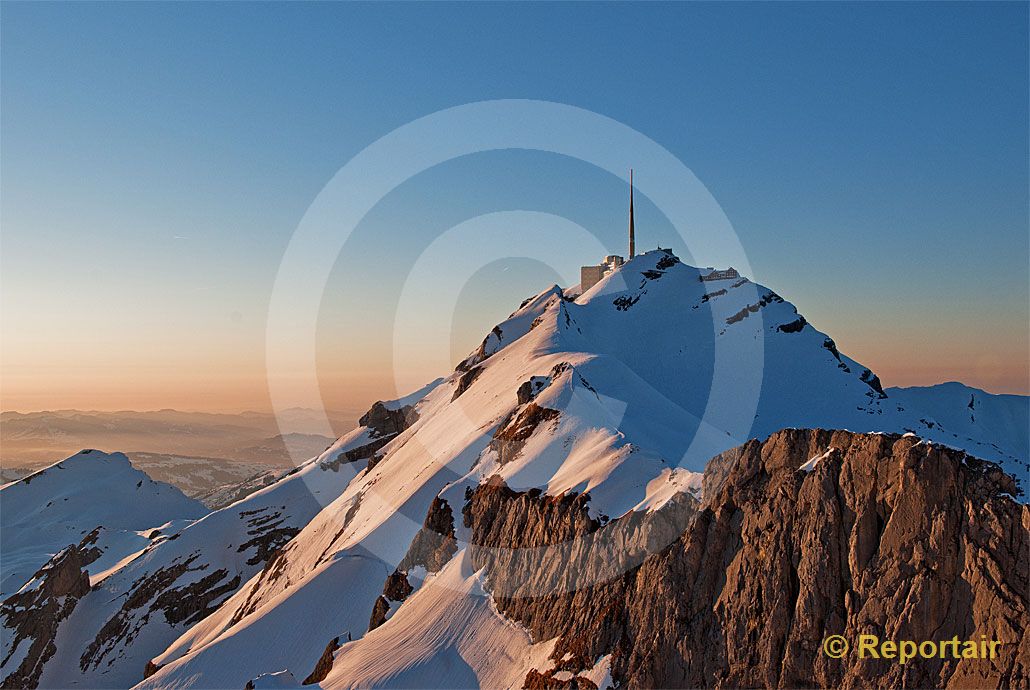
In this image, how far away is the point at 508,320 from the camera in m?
158

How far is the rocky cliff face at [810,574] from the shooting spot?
1117 inches

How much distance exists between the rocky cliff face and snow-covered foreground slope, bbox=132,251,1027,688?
507 cm

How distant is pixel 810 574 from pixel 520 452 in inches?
1571

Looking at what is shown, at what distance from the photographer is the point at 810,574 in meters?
33.2

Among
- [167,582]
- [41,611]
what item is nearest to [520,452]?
[167,582]

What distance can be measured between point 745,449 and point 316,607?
52793mm

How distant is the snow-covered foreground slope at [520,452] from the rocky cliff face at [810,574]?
5068 mm

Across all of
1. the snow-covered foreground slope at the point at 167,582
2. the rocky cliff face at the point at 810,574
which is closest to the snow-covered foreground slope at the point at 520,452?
the rocky cliff face at the point at 810,574

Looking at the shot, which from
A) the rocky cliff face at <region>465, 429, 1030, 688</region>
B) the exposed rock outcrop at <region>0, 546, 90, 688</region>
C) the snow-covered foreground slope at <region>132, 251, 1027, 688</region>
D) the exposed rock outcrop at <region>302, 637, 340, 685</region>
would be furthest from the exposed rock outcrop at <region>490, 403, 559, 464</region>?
the exposed rock outcrop at <region>0, 546, 90, 688</region>

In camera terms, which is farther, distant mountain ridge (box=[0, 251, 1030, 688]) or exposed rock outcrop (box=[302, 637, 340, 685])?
exposed rock outcrop (box=[302, 637, 340, 685])

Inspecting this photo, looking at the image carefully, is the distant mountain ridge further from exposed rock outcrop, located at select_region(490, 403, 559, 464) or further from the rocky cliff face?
exposed rock outcrop, located at select_region(490, 403, 559, 464)

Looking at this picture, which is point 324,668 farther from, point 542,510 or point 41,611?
point 41,611

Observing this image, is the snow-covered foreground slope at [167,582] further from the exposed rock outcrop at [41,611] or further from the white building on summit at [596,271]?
the white building on summit at [596,271]

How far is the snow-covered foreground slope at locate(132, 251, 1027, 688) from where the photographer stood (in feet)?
186
